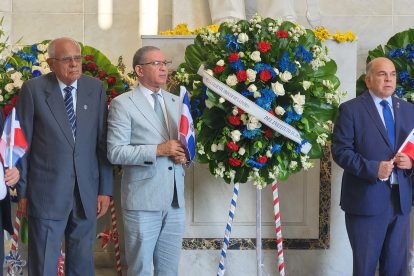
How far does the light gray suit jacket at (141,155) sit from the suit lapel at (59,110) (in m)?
0.23

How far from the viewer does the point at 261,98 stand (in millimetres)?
4781

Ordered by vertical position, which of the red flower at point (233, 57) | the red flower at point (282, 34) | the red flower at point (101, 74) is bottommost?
the red flower at point (101, 74)

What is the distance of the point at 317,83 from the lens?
505 centimetres

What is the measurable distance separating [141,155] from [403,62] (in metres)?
2.44

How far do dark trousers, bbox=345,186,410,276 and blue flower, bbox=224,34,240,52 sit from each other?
4.13ft

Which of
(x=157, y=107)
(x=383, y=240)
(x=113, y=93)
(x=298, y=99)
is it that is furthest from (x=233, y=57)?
(x=383, y=240)

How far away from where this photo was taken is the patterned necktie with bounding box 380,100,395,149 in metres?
4.88

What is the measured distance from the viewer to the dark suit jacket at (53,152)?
4531 mm

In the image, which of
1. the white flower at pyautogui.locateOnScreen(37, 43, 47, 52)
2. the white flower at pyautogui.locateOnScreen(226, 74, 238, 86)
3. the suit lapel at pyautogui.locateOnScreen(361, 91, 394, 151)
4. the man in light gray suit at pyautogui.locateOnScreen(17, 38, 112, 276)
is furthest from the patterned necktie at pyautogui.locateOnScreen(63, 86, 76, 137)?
the suit lapel at pyautogui.locateOnScreen(361, 91, 394, 151)

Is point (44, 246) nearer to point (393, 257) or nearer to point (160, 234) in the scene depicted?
point (160, 234)

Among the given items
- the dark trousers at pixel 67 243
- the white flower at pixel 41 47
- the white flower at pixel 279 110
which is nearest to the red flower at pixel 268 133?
the white flower at pixel 279 110

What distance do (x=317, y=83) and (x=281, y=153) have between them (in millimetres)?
511

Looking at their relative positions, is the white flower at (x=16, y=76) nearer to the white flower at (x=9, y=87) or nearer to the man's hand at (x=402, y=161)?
the white flower at (x=9, y=87)

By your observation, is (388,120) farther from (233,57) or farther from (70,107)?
(70,107)
